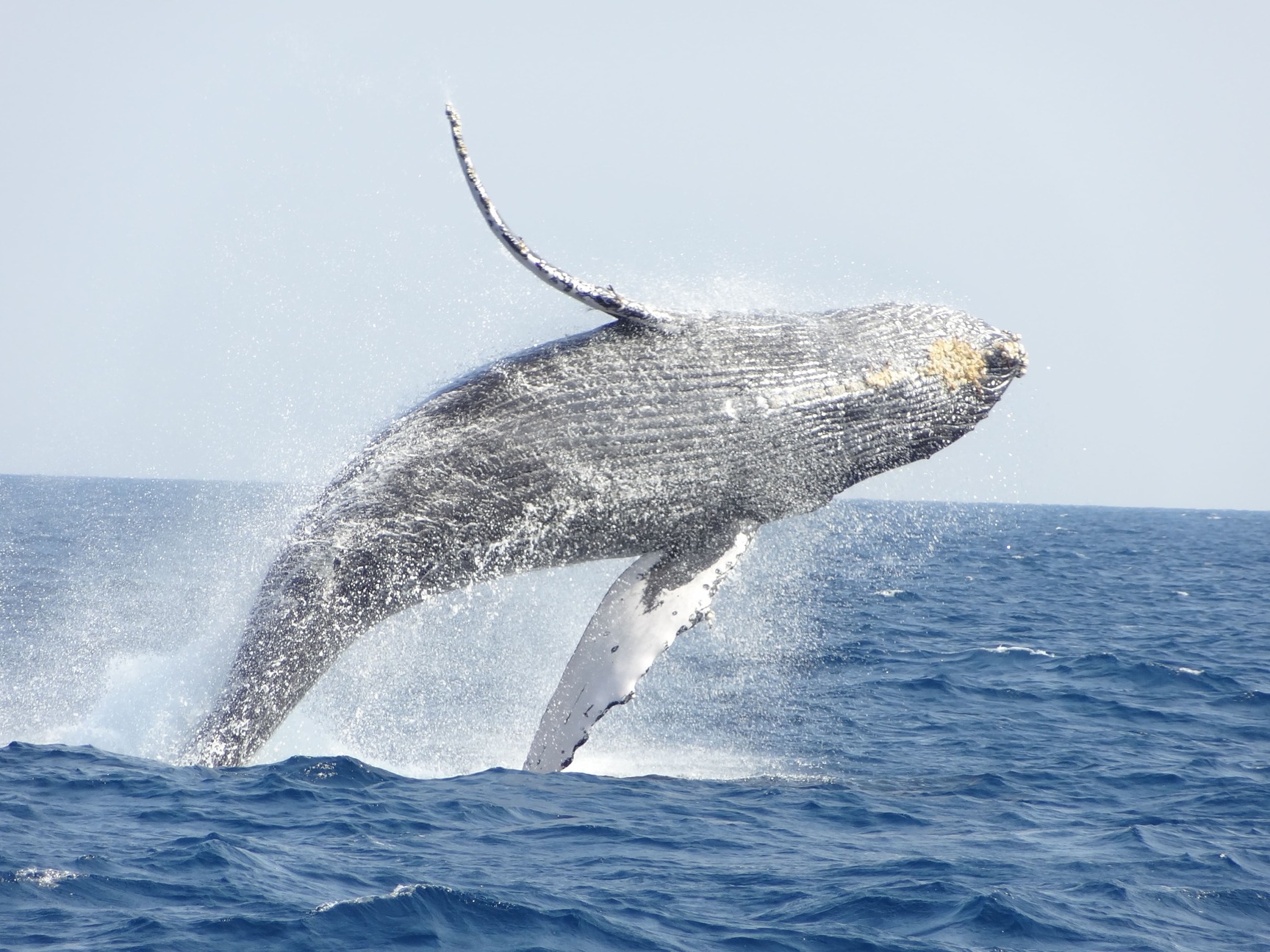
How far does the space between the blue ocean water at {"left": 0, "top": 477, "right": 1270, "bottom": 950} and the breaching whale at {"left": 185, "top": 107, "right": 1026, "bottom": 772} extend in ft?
1.92

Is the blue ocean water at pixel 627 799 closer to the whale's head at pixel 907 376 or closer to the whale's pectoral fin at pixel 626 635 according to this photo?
the whale's pectoral fin at pixel 626 635

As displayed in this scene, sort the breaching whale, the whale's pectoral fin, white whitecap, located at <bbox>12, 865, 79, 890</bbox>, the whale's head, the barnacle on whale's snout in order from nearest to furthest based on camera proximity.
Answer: white whitecap, located at <bbox>12, 865, 79, 890</bbox>
the breaching whale
the whale's pectoral fin
the whale's head
the barnacle on whale's snout

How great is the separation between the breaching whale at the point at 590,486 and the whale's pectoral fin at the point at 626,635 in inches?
0.6

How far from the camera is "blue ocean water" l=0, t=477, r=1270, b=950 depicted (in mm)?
7777

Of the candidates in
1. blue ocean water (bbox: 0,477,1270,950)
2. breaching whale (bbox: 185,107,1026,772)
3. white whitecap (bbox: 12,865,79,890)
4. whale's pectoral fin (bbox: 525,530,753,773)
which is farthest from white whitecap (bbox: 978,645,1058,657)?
white whitecap (bbox: 12,865,79,890)

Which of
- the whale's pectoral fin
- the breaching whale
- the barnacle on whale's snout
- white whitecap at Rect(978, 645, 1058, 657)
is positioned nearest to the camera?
the breaching whale

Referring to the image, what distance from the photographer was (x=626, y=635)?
30.4 feet

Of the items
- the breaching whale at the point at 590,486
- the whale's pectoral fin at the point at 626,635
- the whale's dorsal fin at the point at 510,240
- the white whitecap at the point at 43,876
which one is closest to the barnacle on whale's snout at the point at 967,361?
the breaching whale at the point at 590,486

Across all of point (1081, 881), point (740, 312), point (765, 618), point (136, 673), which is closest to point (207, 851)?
point (136, 673)

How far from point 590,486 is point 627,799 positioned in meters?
3.42

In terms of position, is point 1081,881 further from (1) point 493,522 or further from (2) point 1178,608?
(2) point 1178,608

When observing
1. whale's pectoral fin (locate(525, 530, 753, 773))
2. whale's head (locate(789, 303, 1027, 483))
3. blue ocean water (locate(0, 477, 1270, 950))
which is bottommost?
blue ocean water (locate(0, 477, 1270, 950))

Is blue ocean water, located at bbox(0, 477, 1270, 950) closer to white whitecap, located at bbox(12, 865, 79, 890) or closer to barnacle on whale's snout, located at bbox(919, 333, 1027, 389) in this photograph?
white whitecap, located at bbox(12, 865, 79, 890)

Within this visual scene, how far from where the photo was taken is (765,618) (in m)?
31.8
